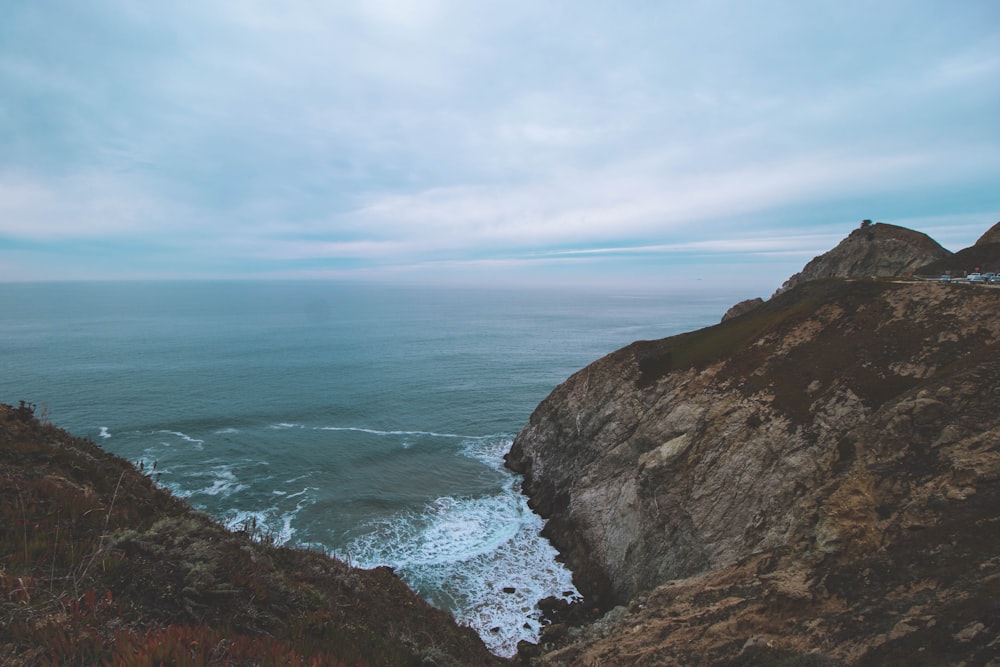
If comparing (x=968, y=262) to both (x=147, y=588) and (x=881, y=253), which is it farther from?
(x=147, y=588)

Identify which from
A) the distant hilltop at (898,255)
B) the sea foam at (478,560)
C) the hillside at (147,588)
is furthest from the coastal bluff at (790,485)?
the distant hilltop at (898,255)

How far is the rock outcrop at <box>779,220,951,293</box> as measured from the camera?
6862 centimetres

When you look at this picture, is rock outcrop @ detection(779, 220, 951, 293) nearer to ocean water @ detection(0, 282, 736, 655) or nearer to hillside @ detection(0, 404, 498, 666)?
ocean water @ detection(0, 282, 736, 655)

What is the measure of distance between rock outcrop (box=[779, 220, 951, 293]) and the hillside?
7493 cm

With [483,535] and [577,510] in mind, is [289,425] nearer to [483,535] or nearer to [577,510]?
[483,535]

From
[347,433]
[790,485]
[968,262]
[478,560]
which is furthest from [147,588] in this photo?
[968,262]

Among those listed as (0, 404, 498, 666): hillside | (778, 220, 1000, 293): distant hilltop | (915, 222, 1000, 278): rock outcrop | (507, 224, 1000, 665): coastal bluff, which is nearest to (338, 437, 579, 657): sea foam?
(507, 224, 1000, 665): coastal bluff

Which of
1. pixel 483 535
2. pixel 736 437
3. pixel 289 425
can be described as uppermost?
pixel 736 437

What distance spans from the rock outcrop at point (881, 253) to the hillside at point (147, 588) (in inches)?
2950

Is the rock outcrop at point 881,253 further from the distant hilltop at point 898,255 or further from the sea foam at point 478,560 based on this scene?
the sea foam at point 478,560

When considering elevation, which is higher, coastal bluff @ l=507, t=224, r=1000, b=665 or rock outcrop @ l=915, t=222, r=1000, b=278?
rock outcrop @ l=915, t=222, r=1000, b=278

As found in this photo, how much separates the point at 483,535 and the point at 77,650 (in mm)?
33322

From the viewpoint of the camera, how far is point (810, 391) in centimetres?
2850

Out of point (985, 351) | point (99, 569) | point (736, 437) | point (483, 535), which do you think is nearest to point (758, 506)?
point (736, 437)
